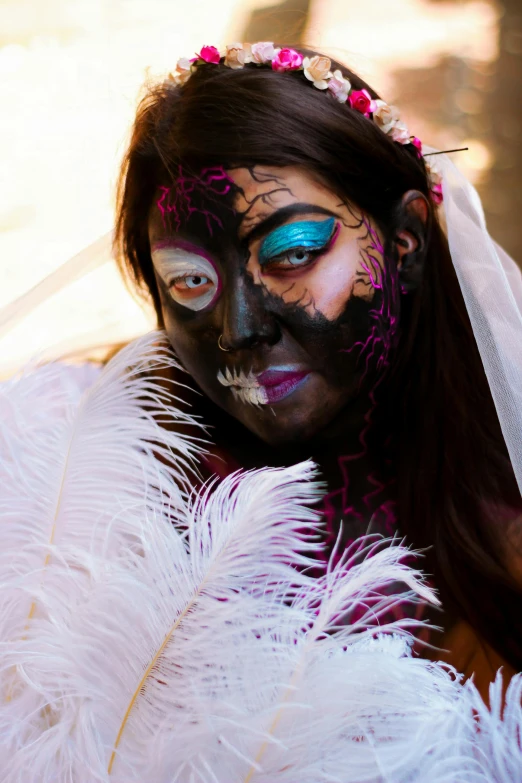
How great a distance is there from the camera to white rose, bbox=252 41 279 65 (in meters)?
1.02

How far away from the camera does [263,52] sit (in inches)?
40.3

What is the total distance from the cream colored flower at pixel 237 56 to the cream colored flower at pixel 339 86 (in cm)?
12

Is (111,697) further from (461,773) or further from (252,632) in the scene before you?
(461,773)

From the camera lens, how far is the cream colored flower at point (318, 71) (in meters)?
→ 1.02

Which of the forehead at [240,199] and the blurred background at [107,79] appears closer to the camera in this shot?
the forehead at [240,199]

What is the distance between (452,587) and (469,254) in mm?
474

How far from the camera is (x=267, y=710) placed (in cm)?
68

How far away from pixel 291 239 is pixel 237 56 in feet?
0.95

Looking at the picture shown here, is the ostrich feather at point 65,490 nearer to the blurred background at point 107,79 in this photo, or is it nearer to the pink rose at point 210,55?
the blurred background at point 107,79

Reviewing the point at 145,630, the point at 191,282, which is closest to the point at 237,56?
the point at 191,282

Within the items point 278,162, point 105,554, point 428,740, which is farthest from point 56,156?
point 428,740

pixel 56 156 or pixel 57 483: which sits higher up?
pixel 56 156

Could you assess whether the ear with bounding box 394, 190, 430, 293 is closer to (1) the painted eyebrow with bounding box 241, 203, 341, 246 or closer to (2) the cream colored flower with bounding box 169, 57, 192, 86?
(1) the painted eyebrow with bounding box 241, 203, 341, 246

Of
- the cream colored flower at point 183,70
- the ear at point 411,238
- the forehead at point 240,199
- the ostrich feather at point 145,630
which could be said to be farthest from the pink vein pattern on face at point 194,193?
the ostrich feather at point 145,630
